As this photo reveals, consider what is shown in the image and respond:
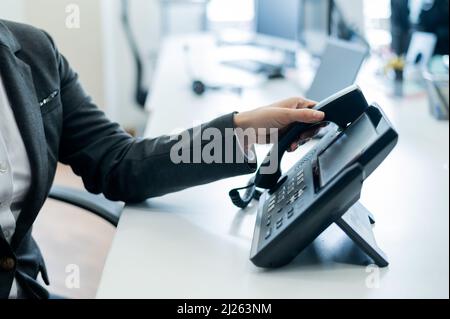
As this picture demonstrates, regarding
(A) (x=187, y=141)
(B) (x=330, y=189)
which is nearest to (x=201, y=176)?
(A) (x=187, y=141)

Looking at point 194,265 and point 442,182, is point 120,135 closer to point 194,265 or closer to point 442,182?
point 194,265

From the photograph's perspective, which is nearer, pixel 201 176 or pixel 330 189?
pixel 330 189

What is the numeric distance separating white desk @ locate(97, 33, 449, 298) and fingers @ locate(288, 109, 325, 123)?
17 cm

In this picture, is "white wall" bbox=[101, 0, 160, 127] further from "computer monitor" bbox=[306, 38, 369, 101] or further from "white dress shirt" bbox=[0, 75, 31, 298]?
"white dress shirt" bbox=[0, 75, 31, 298]

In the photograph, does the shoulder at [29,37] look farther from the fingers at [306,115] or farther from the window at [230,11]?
the window at [230,11]

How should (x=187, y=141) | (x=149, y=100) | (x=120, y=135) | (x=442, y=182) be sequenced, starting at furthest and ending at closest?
(x=149, y=100) → (x=442, y=182) → (x=120, y=135) → (x=187, y=141)

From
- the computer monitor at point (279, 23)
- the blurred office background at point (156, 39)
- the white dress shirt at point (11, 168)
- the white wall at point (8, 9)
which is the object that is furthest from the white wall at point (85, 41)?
the white dress shirt at point (11, 168)

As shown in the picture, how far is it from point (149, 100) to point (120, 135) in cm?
85

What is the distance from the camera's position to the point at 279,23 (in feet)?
7.93

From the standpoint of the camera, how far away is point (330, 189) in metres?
0.66

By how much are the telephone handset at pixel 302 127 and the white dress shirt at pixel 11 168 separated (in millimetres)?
344

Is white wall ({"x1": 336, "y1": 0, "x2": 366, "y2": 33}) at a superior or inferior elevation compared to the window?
superior

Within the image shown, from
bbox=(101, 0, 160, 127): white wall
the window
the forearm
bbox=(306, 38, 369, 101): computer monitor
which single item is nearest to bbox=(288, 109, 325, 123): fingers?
the forearm

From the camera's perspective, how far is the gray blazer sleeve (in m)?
0.91
